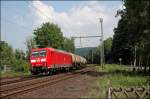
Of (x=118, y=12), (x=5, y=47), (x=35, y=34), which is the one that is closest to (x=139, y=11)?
(x=118, y=12)

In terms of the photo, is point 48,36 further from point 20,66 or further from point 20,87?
point 20,87

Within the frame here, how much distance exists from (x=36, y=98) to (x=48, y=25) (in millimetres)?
102710

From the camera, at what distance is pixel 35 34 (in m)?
118

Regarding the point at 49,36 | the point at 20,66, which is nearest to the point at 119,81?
the point at 20,66

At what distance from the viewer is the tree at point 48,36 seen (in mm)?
114250

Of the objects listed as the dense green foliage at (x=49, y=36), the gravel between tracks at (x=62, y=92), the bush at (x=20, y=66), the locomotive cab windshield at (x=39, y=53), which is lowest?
the gravel between tracks at (x=62, y=92)

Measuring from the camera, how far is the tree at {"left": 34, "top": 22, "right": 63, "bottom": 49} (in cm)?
11425

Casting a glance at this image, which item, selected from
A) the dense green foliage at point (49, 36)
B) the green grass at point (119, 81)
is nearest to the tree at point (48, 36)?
the dense green foliage at point (49, 36)

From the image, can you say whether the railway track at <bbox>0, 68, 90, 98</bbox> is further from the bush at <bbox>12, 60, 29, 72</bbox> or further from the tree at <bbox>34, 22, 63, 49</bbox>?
the tree at <bbox>34, 22, 63, 49</bbox>

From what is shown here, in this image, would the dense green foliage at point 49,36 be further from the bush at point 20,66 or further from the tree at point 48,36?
the bush at point 20,66

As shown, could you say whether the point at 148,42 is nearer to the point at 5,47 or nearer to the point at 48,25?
the point at 48,25

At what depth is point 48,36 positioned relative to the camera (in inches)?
4574

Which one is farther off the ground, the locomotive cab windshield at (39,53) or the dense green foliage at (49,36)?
the dense green foliage at (49,36)

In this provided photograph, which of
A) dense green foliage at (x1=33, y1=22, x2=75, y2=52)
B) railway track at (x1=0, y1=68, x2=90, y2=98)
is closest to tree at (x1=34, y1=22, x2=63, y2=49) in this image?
dense green foliage at (x1=33, y1=22, x2=75, y2=52)
